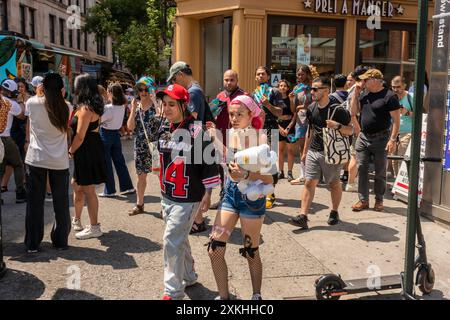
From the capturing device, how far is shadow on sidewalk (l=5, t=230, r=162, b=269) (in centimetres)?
439

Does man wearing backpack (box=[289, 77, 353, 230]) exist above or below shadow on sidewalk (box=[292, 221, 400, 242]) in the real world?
above

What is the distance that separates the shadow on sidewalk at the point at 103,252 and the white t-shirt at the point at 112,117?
227cm

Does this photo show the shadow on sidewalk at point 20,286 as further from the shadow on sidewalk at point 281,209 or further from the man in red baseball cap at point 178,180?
the shadow on sidewalk at point 281,209

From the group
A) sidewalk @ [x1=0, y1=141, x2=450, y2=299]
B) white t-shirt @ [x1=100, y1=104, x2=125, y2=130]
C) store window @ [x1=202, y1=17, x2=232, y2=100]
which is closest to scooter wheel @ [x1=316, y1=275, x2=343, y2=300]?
sidewalk @ [x1=0, y1=141, x2=450, y2=299]

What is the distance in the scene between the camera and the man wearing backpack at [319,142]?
17.0ft

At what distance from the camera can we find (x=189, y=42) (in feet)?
40.4

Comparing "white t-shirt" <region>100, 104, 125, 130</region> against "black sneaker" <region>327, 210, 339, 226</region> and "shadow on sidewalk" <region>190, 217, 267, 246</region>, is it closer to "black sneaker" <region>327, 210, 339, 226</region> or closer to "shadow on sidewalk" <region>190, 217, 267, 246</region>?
"shadow on sidewalk" <region>190, 217, 267, 246</region>

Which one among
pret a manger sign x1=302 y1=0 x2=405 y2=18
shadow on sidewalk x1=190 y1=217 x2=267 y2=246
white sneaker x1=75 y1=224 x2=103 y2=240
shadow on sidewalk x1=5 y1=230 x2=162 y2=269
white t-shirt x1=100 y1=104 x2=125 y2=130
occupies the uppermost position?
pret a manger sign x1=302 y1=0 x2=405 y2=18

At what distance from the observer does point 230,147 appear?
3.60 metres

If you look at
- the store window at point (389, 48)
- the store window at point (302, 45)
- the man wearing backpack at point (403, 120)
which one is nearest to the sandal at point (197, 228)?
the man wearing backpack at point (403, 120)

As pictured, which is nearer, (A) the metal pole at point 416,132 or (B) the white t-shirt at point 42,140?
(A) the metal pole at point 416,132

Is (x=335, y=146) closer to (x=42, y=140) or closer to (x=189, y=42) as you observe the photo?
(x=42, y=140)

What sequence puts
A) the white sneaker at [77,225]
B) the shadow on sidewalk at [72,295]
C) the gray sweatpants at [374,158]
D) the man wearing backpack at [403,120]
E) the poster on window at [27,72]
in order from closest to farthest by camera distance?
the shadow on sidewalk at [72,295], the white sneaker at [77,225], the gray sweatpants at [374,158], the man wearing backpack at [403,120], the poster on window at [27,72]
